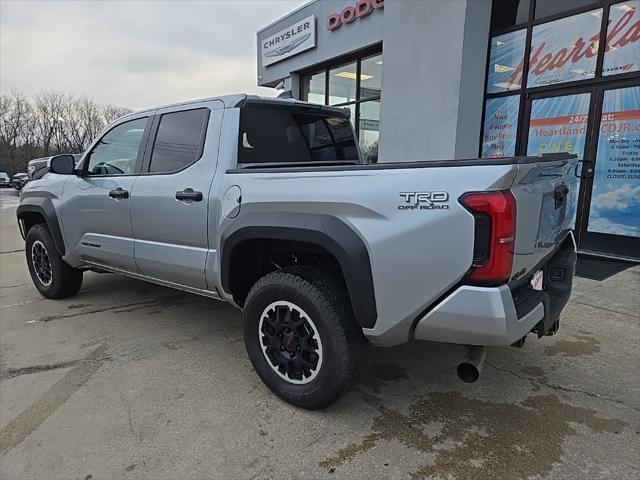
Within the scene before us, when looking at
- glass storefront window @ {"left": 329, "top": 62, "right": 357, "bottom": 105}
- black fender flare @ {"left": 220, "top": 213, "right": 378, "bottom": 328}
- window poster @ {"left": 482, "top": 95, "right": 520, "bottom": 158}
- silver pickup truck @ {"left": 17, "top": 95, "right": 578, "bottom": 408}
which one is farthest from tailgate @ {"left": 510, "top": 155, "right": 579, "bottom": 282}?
glass storefront window @ {"left": 329, "top": 62, "right": 357, "bottom": 105}

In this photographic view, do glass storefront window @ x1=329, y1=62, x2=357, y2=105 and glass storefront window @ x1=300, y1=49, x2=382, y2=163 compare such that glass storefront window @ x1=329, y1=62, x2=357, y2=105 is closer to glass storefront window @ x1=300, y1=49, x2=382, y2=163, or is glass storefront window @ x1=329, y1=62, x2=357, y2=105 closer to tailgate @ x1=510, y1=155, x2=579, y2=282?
glass storefront window @ x1=300, y1=49, x2=382, y2=163

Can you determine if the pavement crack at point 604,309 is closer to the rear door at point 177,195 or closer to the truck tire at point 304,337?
the truck tire at point 304,337

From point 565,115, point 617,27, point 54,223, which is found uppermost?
point 617,27

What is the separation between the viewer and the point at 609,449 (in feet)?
7.65

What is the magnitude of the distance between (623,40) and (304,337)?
22.1ft

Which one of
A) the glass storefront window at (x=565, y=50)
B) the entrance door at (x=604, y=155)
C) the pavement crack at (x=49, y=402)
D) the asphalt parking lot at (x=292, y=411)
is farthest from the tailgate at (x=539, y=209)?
the glass storefront window at (x=565, y=50)

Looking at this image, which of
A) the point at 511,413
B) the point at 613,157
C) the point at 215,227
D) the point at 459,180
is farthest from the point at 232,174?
the point at 613,157

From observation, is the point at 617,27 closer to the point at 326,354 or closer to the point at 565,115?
the point at 565,115

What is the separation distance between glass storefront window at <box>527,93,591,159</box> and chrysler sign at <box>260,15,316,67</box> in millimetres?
6570

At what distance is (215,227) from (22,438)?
1.56 meters

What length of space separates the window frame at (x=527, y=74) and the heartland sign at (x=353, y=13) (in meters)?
2.80

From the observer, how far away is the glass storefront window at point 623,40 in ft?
20.8

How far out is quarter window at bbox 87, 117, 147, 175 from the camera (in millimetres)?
3842

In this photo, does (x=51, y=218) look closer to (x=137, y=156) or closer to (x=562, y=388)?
(x=137, y=156)
